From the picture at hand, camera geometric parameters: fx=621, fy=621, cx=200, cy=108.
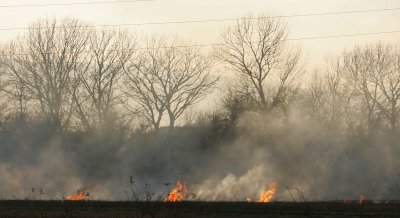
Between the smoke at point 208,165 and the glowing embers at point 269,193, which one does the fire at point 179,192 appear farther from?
the glowing embers at point 269,193

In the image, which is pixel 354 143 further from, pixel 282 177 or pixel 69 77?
pixel 69 77

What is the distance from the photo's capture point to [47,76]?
53.6m

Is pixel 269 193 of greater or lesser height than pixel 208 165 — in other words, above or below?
below

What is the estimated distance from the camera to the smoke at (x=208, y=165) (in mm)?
34906

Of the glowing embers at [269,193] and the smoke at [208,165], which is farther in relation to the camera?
the smoke at [208,165]

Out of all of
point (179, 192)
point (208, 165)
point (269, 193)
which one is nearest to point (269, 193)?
point (269, 193)

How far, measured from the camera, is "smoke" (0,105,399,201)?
1374 inches
